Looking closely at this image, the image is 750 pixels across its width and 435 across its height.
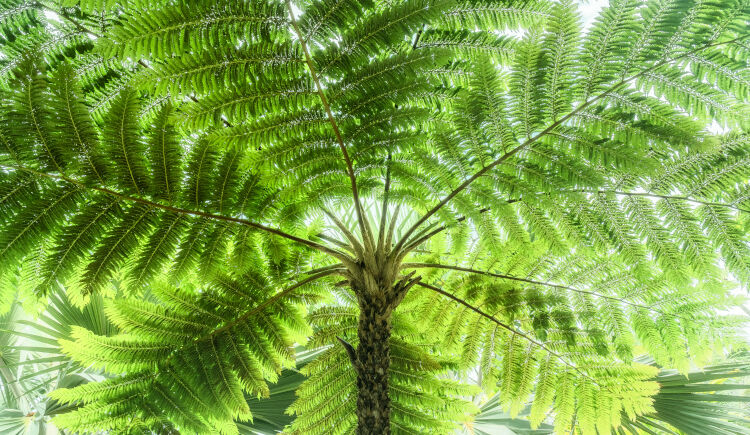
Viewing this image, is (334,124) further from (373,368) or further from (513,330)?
(513,330)

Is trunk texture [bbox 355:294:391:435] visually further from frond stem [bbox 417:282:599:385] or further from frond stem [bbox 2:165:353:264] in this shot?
frond stem [bbox 417:282:599:385]

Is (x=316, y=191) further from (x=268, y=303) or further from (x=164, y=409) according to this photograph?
(x=164, y=409)

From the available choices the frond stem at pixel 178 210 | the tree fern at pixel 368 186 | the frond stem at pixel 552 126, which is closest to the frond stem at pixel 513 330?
the tree fern at pixel 368 186

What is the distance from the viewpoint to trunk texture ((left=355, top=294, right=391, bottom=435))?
1218 mm

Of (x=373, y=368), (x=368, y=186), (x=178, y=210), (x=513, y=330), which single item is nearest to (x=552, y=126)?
(x=368, y=186)

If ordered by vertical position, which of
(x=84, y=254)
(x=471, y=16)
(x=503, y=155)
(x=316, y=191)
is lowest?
(x=84, y=254)

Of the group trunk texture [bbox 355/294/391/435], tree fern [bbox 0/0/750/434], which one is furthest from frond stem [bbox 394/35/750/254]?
trunk texture [bbox 355/294/391/435]

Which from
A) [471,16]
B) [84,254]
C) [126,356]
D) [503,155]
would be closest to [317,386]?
[126,356]

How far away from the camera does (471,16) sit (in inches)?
53.3

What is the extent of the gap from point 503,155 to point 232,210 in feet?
2.98

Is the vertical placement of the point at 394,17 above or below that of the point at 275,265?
above

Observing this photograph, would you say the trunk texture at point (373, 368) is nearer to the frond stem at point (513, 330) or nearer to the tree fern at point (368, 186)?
the tree fern at point (368, 186)

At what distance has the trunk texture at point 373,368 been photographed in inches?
47.9

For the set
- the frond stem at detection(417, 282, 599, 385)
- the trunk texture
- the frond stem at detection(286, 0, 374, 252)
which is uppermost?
the frond stem at detection(286, 0, 374, 252)
